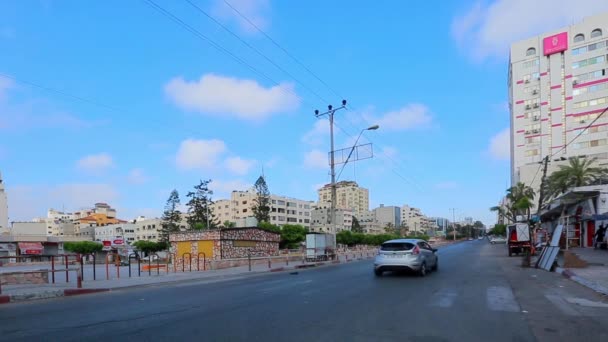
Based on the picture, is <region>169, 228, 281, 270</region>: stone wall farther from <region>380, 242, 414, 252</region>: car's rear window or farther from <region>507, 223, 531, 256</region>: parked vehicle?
<region>507, 223, 531, 256</region>: parked vehicle

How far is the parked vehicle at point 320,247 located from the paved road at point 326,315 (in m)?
16.9

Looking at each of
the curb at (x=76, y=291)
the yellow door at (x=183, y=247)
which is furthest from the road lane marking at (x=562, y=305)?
the yellow door at (x=183, y=247)

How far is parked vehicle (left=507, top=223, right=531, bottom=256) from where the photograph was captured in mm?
32219

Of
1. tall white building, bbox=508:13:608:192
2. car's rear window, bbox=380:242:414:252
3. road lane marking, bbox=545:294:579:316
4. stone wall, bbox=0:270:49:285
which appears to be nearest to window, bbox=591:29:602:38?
tall white building, bbox=508:13:608:192

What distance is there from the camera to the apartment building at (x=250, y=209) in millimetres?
149375

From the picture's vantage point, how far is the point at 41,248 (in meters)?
73.5

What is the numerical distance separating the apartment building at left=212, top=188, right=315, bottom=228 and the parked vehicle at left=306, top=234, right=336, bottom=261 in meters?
114

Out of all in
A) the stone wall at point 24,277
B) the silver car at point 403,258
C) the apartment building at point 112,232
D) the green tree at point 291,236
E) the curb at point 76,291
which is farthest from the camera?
the apartment building at point 112,232

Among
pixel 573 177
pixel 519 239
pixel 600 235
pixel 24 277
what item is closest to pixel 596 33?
pixel 573 177

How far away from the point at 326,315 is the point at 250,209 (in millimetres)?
140931

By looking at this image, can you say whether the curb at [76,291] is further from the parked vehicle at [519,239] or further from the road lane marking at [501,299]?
the parked vehicle at [519,239]

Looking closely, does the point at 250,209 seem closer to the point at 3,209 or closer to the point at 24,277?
the point at 3,209

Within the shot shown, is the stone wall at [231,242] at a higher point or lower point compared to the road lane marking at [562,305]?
lower

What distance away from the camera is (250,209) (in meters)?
148
